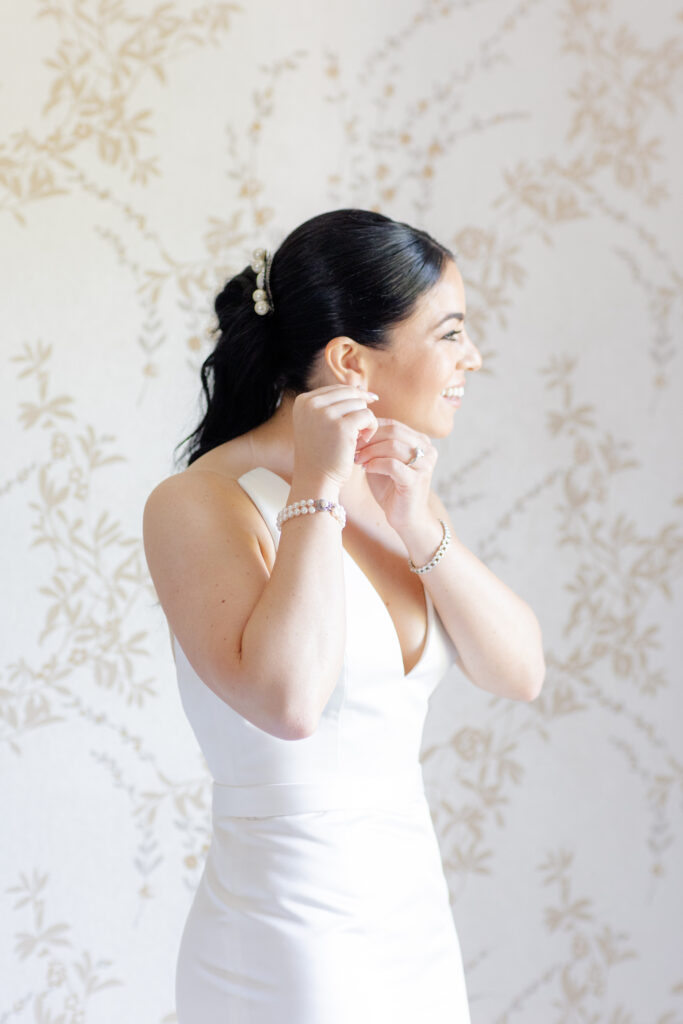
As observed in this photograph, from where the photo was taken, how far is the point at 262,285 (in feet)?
4.54

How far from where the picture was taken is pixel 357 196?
2043 mm

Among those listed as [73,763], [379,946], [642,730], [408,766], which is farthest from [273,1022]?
[642,730]

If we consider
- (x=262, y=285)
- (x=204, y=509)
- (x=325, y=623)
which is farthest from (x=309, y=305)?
(x=325, y=623)

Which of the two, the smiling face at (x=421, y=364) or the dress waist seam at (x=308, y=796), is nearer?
the dress waist seam at (x=308, y=796)

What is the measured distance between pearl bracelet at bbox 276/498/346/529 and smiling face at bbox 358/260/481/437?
0.87ft

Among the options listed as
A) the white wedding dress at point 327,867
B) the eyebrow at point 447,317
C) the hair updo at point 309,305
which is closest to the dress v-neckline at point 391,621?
the white wedding dress at point 327,867

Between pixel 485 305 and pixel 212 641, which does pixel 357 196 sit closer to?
pixel 485 305

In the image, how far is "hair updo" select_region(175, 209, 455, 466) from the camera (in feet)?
4.36

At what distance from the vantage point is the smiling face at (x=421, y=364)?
1.34m

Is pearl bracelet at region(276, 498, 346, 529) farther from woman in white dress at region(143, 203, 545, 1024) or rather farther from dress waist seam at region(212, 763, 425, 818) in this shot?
dress waist seam at region(212, 763, 425, 818)

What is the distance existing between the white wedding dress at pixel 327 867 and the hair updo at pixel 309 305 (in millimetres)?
152

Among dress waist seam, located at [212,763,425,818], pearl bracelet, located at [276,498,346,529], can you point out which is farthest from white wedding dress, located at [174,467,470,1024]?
pearl bracelet, located at [276,498,346,529]

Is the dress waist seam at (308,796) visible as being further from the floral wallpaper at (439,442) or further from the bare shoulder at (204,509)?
the floral wallpaper at (439,442)

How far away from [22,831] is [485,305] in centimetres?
135
